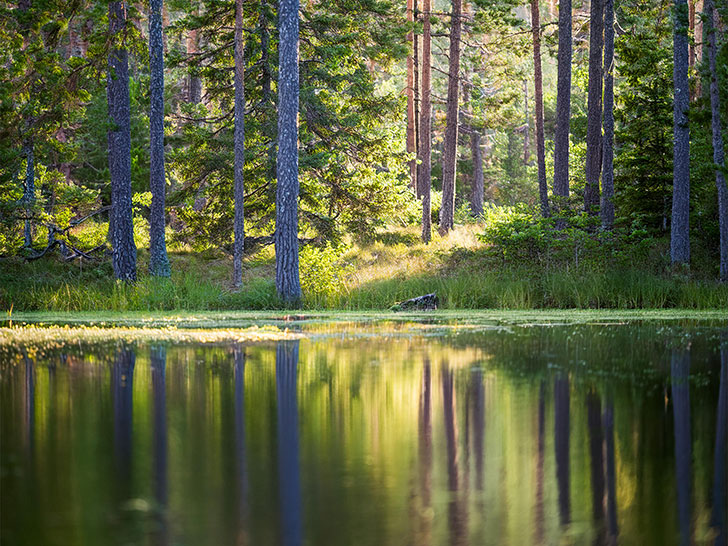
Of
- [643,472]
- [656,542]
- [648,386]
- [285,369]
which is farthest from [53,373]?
[656,542]

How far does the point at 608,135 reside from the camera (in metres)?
26.2

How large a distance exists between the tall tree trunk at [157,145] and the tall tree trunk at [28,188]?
126 inches

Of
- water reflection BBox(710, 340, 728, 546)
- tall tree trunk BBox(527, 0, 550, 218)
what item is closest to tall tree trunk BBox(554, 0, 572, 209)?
tall tree trunk BBox(527, 0, 550, 218)

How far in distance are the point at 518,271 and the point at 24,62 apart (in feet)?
41.4

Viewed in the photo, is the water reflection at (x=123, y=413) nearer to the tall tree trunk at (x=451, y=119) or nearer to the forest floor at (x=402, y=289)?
the forest floor at (x=402, y=289)

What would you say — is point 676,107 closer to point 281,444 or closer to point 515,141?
point 281,444

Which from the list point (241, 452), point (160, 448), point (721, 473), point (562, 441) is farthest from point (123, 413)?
point (721, 473)

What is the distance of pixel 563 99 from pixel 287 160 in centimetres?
1180

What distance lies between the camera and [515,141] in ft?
204

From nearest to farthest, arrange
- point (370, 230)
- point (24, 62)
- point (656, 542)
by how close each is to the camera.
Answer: point (656, 542) → point (24, 62) → point (370, 230)

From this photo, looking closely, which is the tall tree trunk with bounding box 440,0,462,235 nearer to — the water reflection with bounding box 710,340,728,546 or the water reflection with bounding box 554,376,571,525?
the water reflection with bounding box 554,376,571,525

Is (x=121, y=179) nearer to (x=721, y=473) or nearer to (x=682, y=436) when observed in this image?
(x=682, y=436)

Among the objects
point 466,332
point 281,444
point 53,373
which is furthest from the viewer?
point 466,332

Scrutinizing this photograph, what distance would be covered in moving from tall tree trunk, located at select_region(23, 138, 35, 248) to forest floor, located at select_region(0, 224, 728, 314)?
1.78 metres
